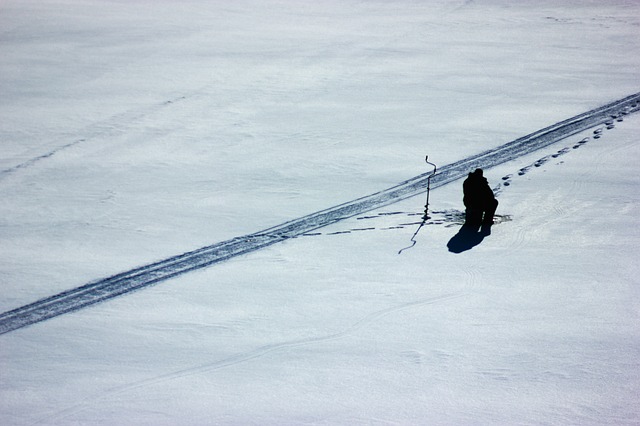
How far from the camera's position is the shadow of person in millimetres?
10328

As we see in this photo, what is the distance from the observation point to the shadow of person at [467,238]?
10.3 meters

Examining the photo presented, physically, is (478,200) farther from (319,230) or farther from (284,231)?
(284,231)

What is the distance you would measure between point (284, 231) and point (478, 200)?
268cm

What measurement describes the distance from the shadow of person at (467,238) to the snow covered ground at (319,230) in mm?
119

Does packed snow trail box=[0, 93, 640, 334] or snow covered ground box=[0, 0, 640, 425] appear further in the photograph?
packed snow trail box=[0, 93, 640, 334]

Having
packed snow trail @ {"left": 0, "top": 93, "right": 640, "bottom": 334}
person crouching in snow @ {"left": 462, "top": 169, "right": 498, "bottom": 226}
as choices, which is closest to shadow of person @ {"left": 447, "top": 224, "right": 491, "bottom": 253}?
person crouching in snow @ {"left": 462, "top": 169, "right": 498, "bottom": 226}

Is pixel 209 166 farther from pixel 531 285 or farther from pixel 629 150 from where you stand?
pixel 629 150

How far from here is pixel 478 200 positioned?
420 inches

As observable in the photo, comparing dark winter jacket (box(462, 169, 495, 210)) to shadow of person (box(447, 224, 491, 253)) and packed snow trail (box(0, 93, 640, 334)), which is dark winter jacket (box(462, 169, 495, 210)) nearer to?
shadow of person (box(447, 224, 491, 253))

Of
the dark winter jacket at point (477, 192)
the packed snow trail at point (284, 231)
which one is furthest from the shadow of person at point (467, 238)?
the packed snow trail at point (284, 231)

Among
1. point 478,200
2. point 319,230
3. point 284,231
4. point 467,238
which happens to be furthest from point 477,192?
point 284,231

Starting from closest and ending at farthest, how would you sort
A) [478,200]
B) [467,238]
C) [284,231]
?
1. [467,238]
2. [478,200]
3. [284,231]

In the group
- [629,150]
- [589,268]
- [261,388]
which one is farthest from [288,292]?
[629,150]

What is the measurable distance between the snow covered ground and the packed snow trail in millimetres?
189
